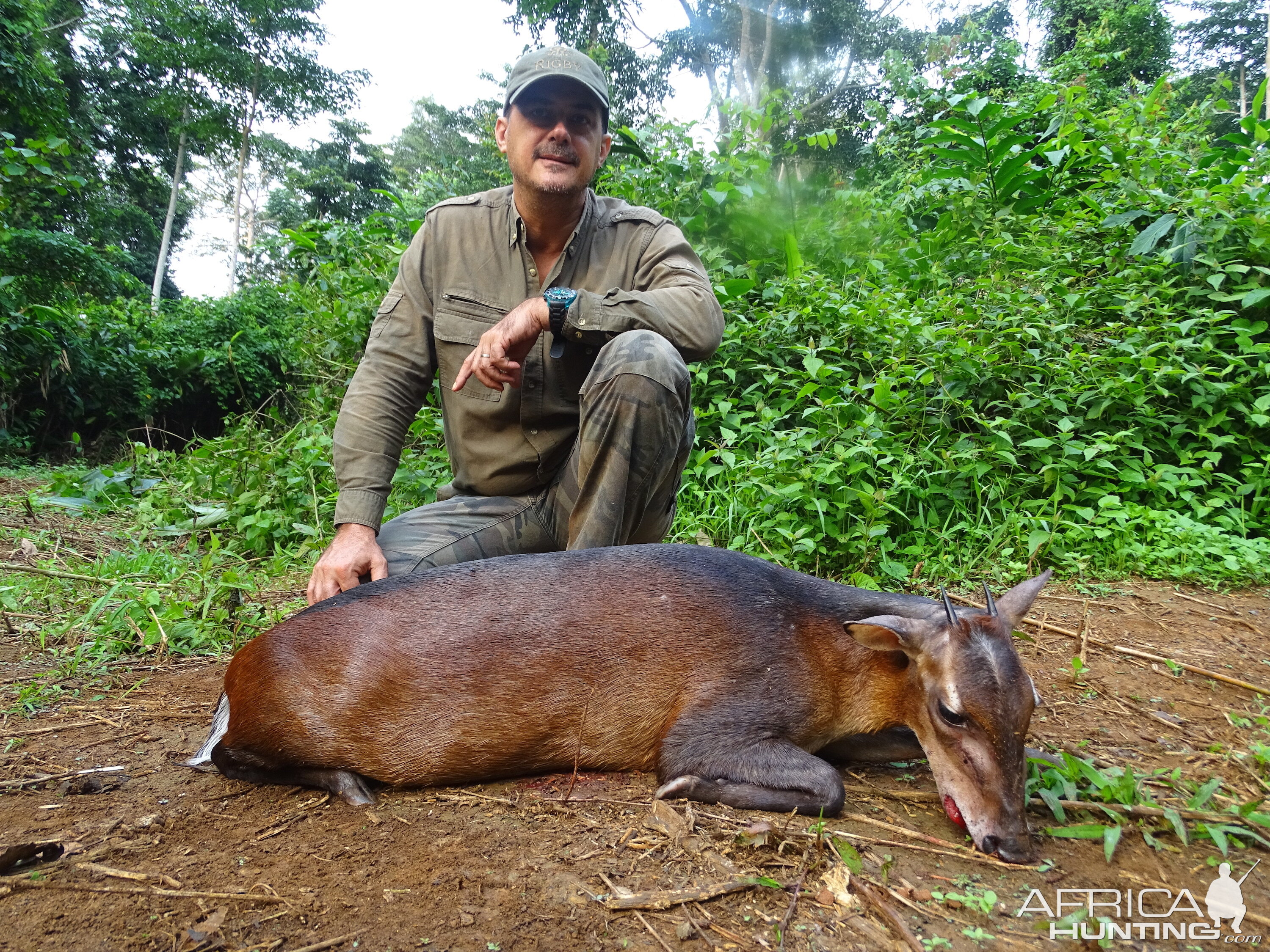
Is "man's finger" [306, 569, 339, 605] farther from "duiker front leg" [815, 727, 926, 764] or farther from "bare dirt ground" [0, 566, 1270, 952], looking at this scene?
"duiker front leg" [815, 727, 926, 764]

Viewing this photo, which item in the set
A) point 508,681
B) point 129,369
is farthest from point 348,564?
point 129,369


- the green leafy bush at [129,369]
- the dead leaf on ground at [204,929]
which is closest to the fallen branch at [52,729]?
the dead leaf on ground at [204,929]

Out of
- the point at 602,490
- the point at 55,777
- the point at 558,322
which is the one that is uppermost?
the point at 558,322

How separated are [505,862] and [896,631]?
129 cm

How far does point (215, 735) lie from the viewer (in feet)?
8.79

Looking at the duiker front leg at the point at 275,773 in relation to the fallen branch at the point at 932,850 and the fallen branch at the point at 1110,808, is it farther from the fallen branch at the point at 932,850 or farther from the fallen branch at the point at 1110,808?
the fallen branch at the point at 1110,808

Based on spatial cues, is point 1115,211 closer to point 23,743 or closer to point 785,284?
point 785,284

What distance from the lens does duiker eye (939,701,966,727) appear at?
7.38 feet

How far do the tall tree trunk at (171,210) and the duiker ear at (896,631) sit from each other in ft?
97.3

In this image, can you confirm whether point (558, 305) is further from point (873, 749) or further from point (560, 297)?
point (873, 749)

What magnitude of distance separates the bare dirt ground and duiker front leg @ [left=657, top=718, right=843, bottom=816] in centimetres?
6

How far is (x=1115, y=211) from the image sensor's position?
6.59 metres

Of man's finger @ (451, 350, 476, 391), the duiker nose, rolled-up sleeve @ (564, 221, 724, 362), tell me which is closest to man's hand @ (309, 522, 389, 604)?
man's finger @ (451, 350, 476, 391)

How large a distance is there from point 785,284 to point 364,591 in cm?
444
